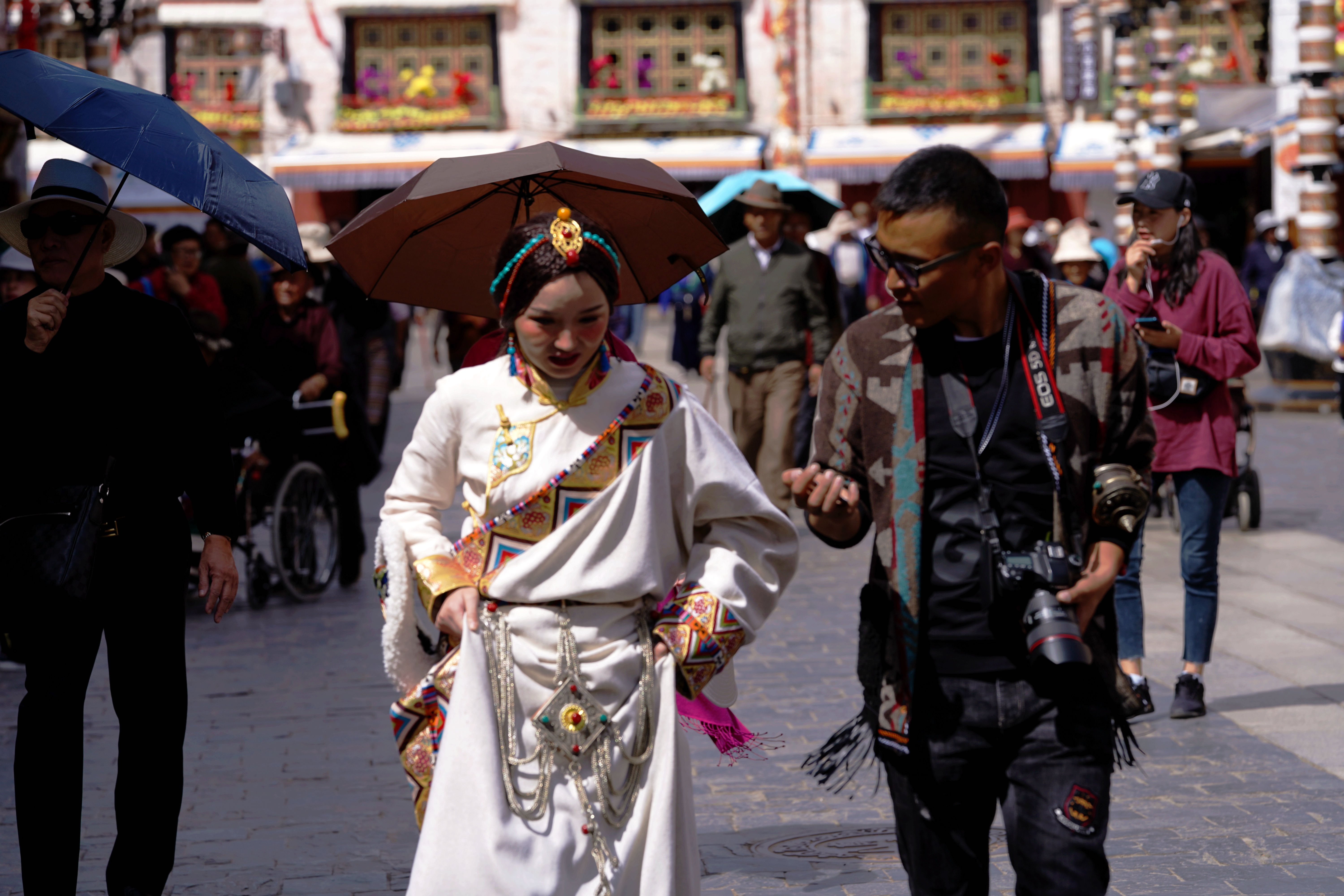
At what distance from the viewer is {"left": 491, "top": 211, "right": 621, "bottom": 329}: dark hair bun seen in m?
3.38

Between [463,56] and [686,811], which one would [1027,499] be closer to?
[686,811]

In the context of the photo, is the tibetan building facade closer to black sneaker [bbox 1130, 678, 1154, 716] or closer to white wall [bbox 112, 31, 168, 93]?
white wall [bbox 112, 31, 168, 93]

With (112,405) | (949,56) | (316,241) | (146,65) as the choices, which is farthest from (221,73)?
(112,405)

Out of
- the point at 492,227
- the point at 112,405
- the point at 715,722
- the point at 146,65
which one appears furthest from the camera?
the point at 146,65

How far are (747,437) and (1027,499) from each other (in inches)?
321

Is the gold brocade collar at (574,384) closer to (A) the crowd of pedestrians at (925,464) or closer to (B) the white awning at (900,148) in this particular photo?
(A) the crowd of pedestrians at (925,464)

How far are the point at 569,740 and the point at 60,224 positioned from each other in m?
2.01

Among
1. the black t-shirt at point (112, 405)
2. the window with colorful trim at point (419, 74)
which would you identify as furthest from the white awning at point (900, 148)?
the black t-shirt at point (112, 405)

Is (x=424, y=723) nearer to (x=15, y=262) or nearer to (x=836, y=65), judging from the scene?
(x=15, y=262)

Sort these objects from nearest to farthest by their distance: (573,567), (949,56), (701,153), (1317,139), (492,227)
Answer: (573,567)
(492,227)
(1317,139)
(701,153)
(949,56)

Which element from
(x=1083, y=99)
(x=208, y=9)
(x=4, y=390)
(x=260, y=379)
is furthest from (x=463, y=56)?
(x=4, y=390)

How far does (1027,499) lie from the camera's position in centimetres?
328

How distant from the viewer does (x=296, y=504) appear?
941cm

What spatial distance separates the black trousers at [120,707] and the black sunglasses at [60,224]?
2.38 feet
